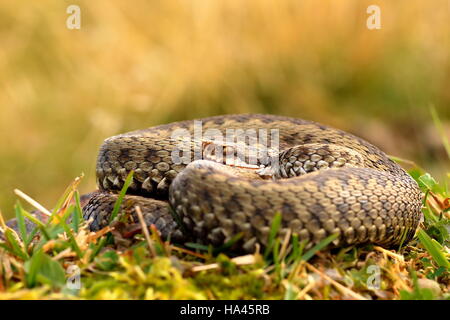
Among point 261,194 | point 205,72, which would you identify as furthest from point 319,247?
point 205,72

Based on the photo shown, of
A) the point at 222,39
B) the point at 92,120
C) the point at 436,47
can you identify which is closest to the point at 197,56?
the point at 222,39

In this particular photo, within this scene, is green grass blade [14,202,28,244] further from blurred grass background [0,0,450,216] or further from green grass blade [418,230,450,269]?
blurred grass background [0,0,450,216]

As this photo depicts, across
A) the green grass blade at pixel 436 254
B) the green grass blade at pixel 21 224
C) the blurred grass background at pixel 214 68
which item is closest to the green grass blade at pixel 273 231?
the green grass blade at pixel 436 254

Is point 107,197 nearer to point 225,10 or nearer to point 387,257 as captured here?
point 387,257

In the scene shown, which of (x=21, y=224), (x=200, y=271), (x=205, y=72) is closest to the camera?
(x=200, y=271)

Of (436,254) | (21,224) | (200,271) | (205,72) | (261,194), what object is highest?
(205,72)

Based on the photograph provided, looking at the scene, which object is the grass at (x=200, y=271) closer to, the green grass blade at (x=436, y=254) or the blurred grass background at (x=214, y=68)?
the green grass blade at (x=436, y=254)

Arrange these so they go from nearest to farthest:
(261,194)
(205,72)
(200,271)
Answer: (200,271)
(261,194)
(205,72)

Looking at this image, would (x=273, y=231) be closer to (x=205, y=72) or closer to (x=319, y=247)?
(x=319, y=247)
